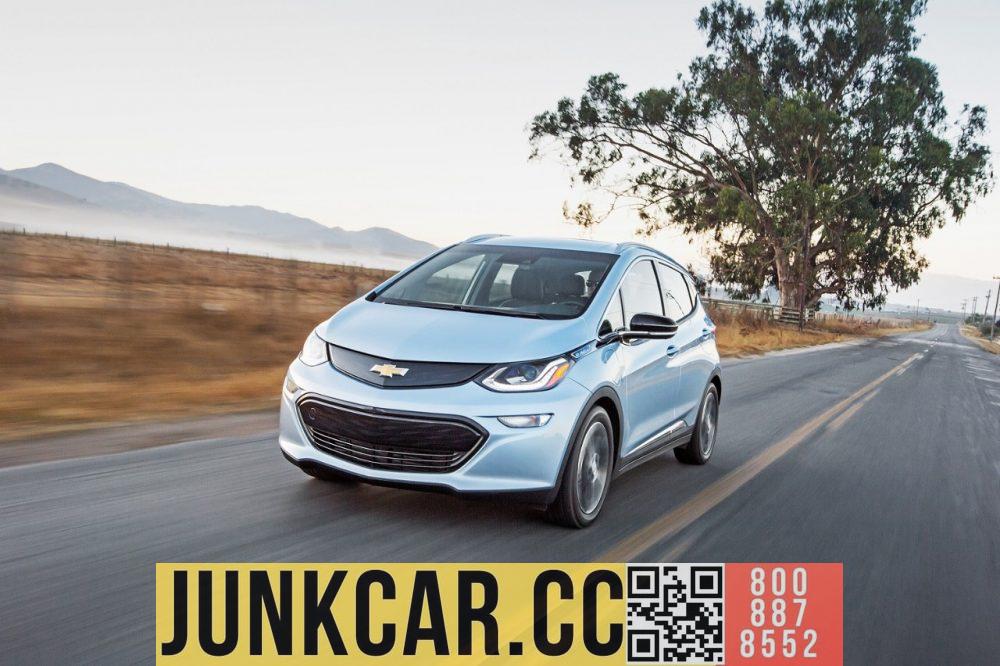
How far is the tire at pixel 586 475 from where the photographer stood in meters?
5.10

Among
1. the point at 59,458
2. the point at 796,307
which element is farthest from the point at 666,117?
the point at 59,458

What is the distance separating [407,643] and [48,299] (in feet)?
42.0

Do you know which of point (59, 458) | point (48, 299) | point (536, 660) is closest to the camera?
point (536, 660)

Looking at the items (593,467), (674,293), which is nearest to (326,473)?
(593,467)

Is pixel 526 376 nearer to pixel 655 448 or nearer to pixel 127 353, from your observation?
pixel 655 448

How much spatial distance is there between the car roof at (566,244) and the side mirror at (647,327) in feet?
2.26

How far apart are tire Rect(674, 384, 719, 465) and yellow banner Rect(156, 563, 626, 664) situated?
3158mm

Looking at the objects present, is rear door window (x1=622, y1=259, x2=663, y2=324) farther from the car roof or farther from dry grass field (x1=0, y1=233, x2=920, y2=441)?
dry grass field (x1=0, y1=233, x2=920, y2=441)

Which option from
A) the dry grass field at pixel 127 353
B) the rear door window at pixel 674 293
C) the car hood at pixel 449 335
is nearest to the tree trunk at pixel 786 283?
the dry grass field at pixel 127 353

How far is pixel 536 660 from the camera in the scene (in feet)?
11.9

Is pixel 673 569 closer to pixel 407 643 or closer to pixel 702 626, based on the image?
pixel 702 626

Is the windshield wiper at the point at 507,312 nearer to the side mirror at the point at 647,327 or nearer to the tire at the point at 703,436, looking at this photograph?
the side mirror at the point at 647,327

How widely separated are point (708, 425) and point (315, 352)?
12.6 ft

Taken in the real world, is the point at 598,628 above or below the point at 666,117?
below
